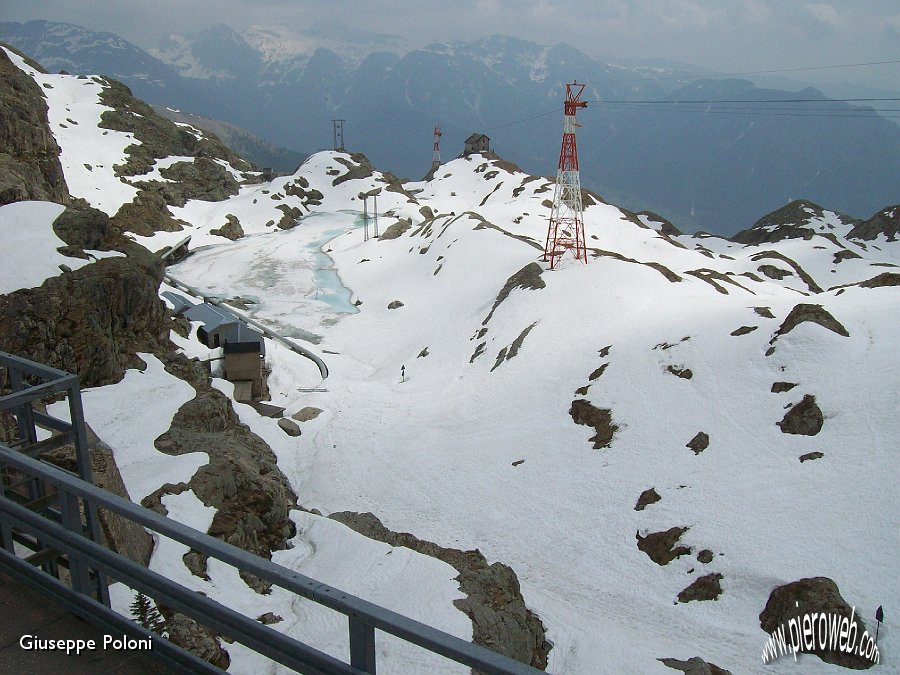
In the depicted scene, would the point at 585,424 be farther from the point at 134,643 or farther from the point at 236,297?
the point at 236,297

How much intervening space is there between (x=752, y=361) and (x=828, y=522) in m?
9.31

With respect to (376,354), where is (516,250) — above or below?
above

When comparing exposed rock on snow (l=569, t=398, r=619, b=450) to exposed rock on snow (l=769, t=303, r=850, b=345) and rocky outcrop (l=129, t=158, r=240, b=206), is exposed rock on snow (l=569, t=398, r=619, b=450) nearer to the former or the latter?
exposed rock on snow (l=769, t=303, r=850, b=345)

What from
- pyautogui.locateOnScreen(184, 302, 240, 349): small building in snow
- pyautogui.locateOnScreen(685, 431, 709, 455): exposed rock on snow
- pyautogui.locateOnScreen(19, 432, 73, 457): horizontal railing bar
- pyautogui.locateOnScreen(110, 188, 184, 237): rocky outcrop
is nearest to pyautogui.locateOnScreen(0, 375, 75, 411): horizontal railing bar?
pyautogui.locateOnScreen(19, 432, 73, 457): horizontal railing bar

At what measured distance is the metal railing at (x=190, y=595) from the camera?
375 centimetres

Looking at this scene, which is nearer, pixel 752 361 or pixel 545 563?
pixel 545 563

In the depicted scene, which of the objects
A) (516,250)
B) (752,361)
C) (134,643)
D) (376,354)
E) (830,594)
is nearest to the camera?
(134,643)

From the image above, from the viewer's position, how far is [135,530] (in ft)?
39.2

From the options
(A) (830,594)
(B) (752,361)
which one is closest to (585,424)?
(B) (752,361)

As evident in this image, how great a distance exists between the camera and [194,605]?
179 inches

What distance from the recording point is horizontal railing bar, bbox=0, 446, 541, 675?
350cm

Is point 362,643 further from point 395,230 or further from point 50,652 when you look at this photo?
point 395,230

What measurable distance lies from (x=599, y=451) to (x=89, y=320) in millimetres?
21808

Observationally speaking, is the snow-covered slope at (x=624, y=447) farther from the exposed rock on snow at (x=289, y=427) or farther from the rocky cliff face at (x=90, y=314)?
the rocky cliff face at (x=90, y=314)
